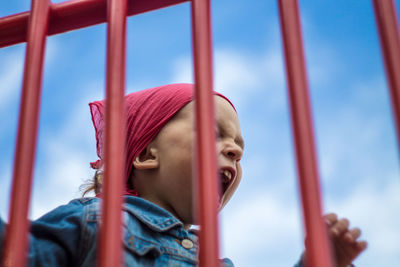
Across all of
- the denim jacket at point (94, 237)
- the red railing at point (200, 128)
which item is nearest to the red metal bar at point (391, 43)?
the red railing at point (200, 128)

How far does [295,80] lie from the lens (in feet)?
1.64

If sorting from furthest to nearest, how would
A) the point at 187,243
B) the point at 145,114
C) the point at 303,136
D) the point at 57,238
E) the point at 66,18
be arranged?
the point at 145,114 < the point at 187,243 < the point at 57,238 < the point at 66,18 < the point at 303,136

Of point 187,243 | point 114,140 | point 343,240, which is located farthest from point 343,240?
point 114,140

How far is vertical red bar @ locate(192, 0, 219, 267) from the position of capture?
451 millimetres

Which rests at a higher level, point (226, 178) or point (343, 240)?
point (226, 178)

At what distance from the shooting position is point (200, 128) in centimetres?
50

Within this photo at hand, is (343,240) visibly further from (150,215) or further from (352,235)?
(150,215)

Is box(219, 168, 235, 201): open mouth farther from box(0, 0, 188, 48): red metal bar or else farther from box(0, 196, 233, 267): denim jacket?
box(0, 0, 188, 48): red metal bar

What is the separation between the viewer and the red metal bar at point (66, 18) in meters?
0.68

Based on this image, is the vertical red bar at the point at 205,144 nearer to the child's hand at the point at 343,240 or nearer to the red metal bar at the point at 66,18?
the red metal bar at the point at 66,18

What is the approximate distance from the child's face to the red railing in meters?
0.55

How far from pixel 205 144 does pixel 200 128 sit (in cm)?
2

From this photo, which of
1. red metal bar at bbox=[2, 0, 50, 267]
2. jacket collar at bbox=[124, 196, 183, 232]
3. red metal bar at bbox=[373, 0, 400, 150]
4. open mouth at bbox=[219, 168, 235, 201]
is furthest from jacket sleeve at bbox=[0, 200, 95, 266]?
red metal bar at bbox=[373, 0, 400, 150]

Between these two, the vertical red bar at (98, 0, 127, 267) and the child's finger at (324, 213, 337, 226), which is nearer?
the vertical red bar at (98, 0, 127, 267)
